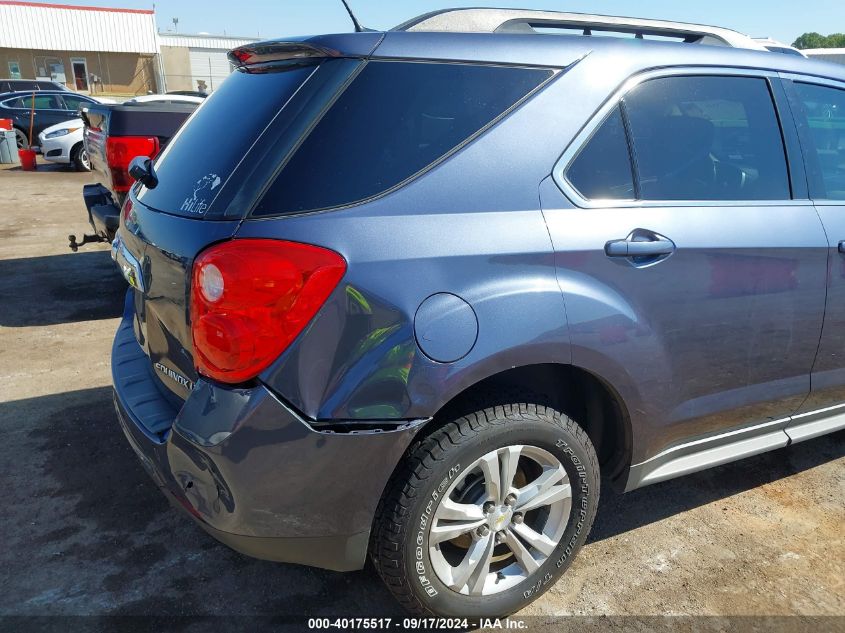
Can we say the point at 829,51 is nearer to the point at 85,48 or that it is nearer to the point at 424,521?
the point at 424,521

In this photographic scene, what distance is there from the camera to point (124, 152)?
187 inches

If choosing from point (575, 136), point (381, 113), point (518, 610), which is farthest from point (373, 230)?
point (518, 610)

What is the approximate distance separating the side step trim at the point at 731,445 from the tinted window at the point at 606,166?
3.24ft

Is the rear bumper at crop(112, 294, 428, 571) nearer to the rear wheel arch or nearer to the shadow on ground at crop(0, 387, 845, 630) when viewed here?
the rear wheel arch

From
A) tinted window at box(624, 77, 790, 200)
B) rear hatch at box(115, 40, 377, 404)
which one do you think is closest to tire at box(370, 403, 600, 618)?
rear hatch at box(115, 40, 377, 404)

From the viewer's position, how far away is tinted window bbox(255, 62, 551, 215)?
1.89 m

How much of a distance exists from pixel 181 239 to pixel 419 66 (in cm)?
88

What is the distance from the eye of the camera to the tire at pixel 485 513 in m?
2.01

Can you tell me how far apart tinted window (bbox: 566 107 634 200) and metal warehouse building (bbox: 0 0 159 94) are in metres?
51.1

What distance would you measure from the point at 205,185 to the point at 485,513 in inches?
53.5

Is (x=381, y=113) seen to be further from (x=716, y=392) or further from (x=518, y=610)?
(x=518, y=610)

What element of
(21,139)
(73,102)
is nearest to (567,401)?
(73,102)

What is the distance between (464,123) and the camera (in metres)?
2.07

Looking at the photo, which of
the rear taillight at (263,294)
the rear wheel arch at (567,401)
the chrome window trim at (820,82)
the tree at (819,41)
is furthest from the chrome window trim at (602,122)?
the tree at (819,41)
